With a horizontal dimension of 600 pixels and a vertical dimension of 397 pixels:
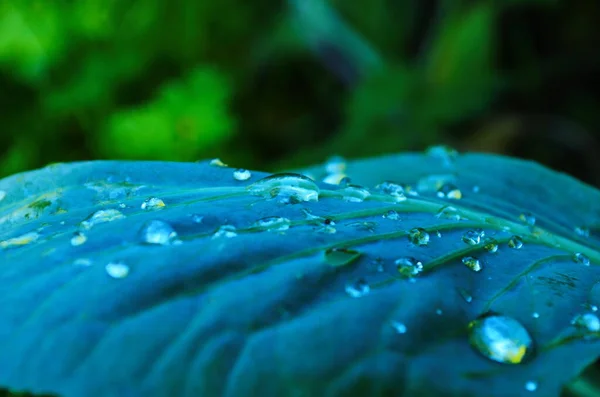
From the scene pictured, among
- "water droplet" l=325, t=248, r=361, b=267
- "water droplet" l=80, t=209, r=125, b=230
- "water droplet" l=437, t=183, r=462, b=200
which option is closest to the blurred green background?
"water droplet" l=437, t=183, r=462, b=200

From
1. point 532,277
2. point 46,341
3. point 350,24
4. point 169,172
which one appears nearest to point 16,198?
point 169,172

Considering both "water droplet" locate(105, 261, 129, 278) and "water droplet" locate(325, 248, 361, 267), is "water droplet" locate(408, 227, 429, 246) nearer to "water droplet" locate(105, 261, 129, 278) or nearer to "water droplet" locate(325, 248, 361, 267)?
"water droplet" locate(325, 248, 361, 267)

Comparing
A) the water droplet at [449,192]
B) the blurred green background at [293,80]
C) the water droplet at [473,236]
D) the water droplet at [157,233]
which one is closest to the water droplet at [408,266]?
the water droplet at [473,236]

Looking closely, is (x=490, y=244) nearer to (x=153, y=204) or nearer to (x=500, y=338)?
(x=500, y=338)

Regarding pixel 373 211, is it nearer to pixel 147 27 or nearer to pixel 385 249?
pixel 385 249

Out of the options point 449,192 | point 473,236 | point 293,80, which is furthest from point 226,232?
point 293,80
